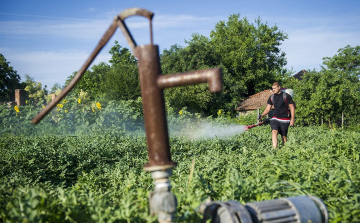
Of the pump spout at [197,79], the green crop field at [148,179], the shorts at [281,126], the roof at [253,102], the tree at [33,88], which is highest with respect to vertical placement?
the tree at [33,88]

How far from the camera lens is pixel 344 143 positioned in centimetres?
637

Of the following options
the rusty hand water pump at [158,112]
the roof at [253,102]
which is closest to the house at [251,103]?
the roof at [253,102]

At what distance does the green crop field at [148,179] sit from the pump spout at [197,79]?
91 centimetres

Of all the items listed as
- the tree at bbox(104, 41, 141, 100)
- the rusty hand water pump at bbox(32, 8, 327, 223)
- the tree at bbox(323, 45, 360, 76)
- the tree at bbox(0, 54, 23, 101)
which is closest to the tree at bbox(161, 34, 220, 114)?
the tree at bbox(104, 41, 141, 100)

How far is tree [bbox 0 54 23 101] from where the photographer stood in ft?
163

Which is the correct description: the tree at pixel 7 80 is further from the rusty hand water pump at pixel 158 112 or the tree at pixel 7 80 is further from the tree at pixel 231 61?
the rusty hand water pump at pixel 158 112

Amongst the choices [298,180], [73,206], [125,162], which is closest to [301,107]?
[125,162]

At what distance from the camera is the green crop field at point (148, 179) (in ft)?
8.43

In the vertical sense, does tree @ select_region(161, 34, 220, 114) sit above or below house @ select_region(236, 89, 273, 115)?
above

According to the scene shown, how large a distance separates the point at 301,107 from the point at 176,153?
19.1 metres

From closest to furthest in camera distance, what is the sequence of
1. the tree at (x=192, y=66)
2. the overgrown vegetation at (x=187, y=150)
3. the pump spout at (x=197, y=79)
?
the pump spout at (x=197, y=79) < the overgrown vegetation at (x=187, y=150) < the tree at (x=192, y=66)

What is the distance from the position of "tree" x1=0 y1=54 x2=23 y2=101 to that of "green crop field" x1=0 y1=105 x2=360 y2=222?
45.0 metres

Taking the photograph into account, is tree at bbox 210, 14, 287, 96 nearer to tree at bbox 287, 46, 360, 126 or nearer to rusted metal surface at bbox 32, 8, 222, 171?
tree at bbox 287, 46, 360, 126

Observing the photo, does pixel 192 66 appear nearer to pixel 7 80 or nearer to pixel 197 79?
pixel 7 80
